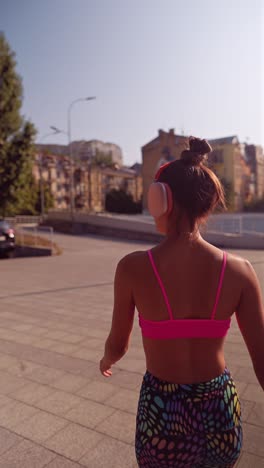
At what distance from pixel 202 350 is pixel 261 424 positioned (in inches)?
75.0

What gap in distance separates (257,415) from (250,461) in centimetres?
59

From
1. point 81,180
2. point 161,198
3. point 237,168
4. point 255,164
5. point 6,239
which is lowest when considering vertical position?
point 6,239

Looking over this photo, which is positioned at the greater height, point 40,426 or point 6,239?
point 6,239

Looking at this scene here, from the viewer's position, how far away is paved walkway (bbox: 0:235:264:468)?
8.26 feet

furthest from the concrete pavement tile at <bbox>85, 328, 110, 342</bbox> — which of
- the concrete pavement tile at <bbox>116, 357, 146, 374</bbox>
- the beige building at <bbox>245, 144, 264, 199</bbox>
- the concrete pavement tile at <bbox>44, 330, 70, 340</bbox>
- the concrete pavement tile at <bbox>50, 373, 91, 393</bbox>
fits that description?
the beige building at <bbox>245, 144, 264, 199</bbox>

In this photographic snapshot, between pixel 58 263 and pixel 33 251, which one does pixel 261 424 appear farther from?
pixel 33 251

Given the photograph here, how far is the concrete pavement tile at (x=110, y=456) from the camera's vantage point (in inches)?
93.8

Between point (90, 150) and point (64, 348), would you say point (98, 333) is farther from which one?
point (90, 150)

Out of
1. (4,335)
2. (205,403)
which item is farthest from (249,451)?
(4,335)

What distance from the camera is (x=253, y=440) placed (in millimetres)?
2584

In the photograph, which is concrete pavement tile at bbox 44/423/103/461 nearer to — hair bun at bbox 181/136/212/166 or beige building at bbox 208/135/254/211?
hair bun at bbox 181/136/212/166

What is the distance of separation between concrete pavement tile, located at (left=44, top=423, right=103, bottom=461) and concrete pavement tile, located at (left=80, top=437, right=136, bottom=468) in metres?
0.05

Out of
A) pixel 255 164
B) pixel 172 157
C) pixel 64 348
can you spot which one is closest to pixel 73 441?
pixel 64 348

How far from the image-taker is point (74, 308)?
260 inches
